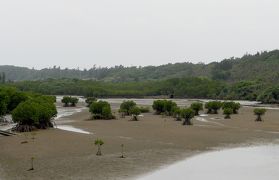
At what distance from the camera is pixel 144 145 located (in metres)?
40.9

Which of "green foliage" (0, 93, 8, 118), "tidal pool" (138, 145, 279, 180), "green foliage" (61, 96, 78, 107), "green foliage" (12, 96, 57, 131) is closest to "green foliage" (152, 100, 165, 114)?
"green foliage" (0, 93, 8, 118)

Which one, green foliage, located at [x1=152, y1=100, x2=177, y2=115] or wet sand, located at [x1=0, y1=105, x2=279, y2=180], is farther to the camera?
green foliage, located at [x1=152, y1=100, x2=177, y2=115]

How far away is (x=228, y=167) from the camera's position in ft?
101

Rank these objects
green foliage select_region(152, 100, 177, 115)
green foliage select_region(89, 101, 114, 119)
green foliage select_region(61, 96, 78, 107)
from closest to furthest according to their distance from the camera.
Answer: green foliage select_region(89, 101, 114, 119) < green foliage select_region(152, 100, 177, 115) < green foliage select_region(61, 96, 78, 107)

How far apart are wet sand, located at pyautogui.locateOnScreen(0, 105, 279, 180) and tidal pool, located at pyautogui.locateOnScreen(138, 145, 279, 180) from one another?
134cm

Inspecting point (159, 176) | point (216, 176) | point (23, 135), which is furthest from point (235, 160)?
point (23, 135)

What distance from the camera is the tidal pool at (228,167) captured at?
91.1 feet

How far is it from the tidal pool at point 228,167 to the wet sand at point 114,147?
1338mm

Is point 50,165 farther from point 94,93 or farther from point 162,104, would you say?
point 94,93

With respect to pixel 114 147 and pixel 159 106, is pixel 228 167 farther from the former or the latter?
pixel 159 106

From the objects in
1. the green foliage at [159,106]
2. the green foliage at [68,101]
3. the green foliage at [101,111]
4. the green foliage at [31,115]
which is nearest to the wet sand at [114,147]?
the green foliage at [31,115]

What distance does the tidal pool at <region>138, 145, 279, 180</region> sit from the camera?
27.8 meters

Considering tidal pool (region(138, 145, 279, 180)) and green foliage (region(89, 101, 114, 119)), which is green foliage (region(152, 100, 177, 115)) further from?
tidal pool (region(138, 145, 279, 180))

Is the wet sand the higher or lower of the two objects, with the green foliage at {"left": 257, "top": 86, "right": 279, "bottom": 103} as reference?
lower
